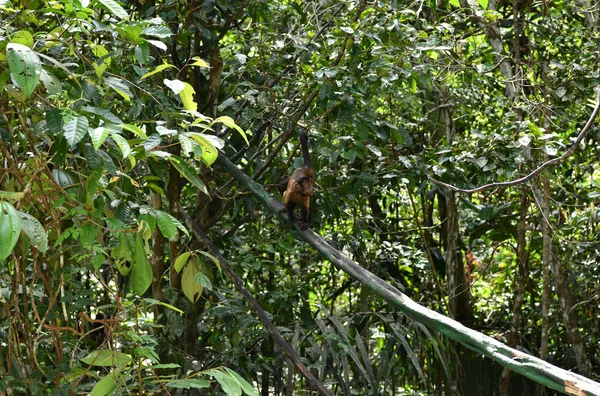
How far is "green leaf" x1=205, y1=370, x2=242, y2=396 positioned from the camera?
6.88ft

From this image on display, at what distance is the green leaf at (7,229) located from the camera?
64.4 inches

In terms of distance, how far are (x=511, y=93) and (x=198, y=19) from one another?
7.14 ft

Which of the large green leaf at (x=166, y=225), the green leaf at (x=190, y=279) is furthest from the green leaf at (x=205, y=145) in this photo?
the green leaf at (x=190, y=279)

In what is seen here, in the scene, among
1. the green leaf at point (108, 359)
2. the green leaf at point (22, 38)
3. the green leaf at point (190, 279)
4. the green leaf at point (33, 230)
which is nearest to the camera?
the green leaf at point (33, 230)

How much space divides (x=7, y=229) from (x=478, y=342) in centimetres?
140

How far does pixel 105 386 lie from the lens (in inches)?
86.7

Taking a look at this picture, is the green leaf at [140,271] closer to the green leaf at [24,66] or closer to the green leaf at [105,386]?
the green leaf at [105,386]

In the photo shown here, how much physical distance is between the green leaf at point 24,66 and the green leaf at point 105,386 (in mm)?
924

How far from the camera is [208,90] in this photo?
4059 millimetres

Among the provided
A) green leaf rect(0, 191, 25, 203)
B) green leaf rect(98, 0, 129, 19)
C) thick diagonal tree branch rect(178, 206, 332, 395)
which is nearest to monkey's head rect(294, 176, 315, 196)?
thick diagonal tree branch rect(178, 206, 332, 395)

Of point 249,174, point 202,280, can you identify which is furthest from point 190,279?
point 249,174

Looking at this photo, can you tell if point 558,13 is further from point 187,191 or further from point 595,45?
point 187,191

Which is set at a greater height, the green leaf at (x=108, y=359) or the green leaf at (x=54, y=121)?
the green leaf at (x=54, y=121)

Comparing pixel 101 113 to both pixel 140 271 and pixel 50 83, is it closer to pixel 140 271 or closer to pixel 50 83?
pixel 50 83
